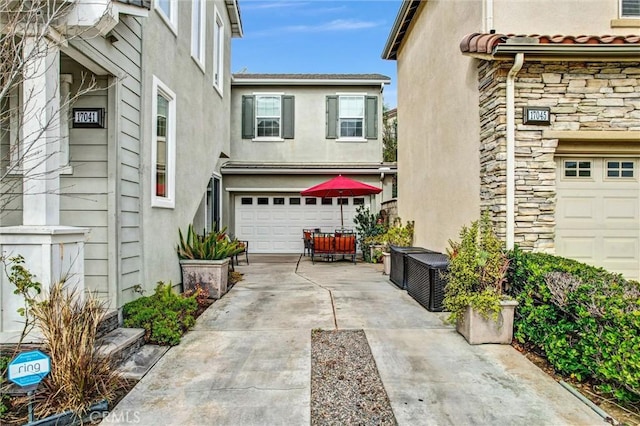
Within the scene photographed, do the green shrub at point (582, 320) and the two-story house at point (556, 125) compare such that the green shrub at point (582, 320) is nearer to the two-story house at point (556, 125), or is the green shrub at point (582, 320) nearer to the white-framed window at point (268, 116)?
the two-story house at point (556, 125)

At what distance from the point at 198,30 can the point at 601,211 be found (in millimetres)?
7942

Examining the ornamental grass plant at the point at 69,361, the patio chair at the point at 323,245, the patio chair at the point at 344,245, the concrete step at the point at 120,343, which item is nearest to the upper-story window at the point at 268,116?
the patio chair at the point at 323,245

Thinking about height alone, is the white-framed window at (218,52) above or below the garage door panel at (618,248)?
above

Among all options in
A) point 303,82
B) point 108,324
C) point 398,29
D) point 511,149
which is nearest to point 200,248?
point 108,324

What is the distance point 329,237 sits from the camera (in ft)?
35.3

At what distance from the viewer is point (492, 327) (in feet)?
14.8

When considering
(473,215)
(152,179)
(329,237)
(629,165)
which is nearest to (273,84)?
(329,237)

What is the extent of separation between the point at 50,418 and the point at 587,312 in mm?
4349

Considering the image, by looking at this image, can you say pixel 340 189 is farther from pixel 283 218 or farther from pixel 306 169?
pixel 283 218

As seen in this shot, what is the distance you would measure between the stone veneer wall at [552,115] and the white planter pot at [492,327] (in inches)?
42.1

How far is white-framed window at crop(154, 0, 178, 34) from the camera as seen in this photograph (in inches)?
230

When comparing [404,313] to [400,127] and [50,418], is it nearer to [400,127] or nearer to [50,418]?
[50,418]

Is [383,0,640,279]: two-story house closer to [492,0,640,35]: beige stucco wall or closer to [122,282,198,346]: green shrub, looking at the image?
[492,0,640,35]: beige stucco wall

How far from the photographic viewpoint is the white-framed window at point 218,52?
942 cm
